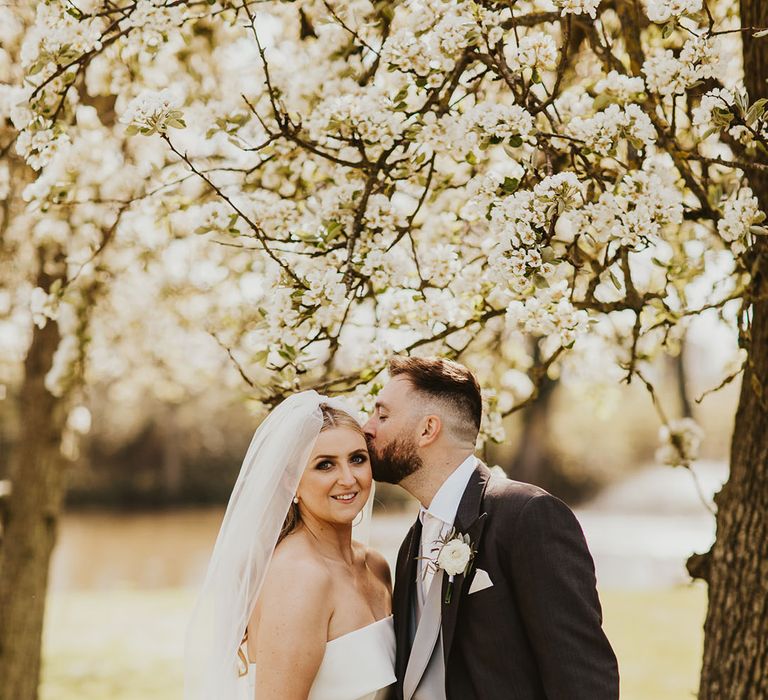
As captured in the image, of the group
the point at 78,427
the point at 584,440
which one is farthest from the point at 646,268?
the point at 584,440

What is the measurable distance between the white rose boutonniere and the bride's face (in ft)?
1.68

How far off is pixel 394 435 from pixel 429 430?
0.43 feet

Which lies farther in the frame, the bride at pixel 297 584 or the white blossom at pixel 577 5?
the bride at pixel 297 584

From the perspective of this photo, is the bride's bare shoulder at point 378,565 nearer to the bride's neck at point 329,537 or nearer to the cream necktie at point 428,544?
the bride's neck at point 329,537

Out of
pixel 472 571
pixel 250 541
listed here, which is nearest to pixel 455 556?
pixel 472 571

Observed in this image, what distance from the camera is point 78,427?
682 cm

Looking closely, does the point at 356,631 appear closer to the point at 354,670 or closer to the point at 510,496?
the point at 354,670

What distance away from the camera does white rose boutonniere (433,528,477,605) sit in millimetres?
2820

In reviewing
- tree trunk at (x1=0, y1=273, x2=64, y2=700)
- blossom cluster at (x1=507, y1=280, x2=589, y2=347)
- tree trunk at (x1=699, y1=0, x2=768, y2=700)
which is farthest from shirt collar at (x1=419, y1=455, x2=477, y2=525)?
tree trunk at (x1=0, y1=273, x2=64, y2=700)

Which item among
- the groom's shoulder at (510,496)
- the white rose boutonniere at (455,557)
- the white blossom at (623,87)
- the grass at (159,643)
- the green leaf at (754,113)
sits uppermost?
the white blossom at (623,87)

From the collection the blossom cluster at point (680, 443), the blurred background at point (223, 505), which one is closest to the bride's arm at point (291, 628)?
the blurred background at point (223, 505)

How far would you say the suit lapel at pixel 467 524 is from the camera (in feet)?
9.55

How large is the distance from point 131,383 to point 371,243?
10530mm

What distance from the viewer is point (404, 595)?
328cm
